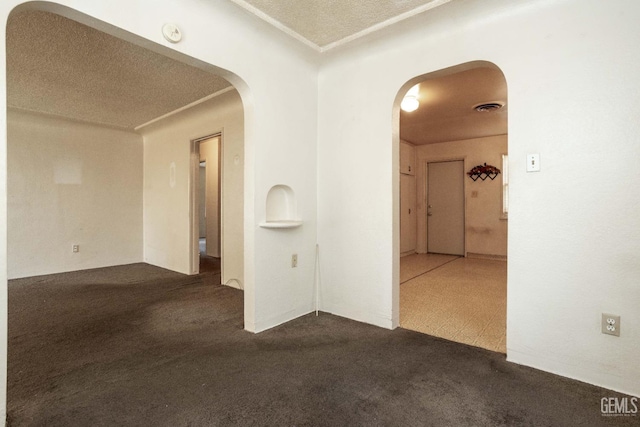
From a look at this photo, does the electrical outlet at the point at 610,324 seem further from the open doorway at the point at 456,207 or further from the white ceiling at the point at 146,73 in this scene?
the white ceiling at the point at 146,73

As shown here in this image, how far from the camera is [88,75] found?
325 centimetres

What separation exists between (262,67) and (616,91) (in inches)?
91.0

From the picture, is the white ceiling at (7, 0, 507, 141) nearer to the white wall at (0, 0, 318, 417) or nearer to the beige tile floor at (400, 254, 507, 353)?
the white wall at (0, 0, 318, 417)

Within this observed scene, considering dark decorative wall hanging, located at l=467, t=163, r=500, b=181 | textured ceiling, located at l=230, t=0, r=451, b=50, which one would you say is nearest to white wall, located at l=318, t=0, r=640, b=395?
textured ceiling, located at l=230, t=0, r=451, b=50

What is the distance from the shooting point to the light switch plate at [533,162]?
1.97 meters

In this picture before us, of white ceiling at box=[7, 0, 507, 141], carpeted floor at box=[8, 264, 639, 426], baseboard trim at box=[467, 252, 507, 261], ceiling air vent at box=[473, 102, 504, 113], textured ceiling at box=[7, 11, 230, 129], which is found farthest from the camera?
baseboard trim at box=[467, 252, 507, 261]

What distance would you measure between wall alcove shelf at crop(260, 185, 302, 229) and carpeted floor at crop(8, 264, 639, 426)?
0.90m

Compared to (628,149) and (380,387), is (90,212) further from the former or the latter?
(628,149)

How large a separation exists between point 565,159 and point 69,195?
6.31 metres

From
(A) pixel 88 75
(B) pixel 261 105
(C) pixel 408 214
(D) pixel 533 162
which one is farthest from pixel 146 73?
(C) pixel 408 214

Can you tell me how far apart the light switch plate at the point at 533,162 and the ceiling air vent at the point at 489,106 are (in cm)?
265

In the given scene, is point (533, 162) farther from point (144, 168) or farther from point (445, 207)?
point (144, 168)

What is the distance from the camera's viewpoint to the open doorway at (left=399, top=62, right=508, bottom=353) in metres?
2.93

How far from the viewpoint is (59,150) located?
4.96 meters
